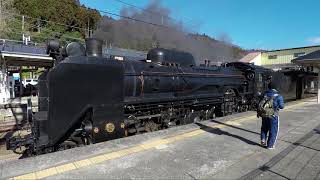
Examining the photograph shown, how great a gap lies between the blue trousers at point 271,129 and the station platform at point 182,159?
22cm

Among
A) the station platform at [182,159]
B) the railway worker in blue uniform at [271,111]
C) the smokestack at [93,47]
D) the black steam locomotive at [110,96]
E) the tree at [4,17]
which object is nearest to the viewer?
the station platform at [182,159]

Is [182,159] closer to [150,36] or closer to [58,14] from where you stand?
[150,36]

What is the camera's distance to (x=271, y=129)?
6727mm

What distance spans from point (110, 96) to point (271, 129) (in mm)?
3747

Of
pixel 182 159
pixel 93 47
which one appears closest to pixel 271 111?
pixel 182 159

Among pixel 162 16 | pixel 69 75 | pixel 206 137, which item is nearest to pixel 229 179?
pixel 206 137

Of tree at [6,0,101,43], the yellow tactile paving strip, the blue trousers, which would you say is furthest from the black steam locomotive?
tree at [6,0,101,43]

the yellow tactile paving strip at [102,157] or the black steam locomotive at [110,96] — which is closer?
the yellow tactile paving strip at [102,157]

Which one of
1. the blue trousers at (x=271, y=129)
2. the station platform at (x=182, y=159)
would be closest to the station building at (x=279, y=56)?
the station platform at (x=182, y=159)

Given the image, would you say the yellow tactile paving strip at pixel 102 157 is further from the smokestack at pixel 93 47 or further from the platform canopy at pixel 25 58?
the platform canopy at pixel 25 58

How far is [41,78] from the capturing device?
24.4 feet

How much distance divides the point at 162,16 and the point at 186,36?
8.51ft

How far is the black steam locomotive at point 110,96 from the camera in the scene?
6.58 m

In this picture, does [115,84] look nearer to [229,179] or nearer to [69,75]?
[69,75]
